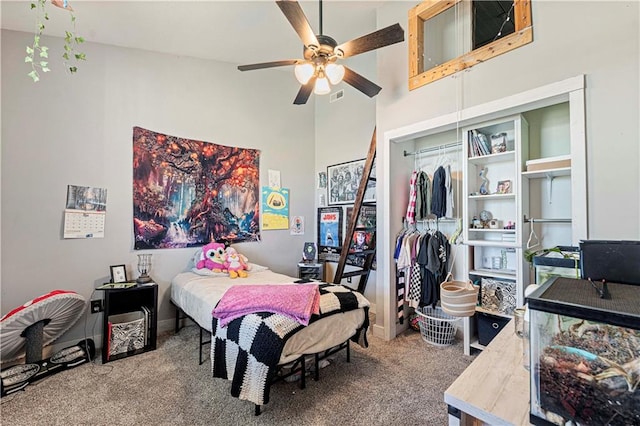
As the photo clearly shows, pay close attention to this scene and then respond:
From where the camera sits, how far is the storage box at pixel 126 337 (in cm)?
248

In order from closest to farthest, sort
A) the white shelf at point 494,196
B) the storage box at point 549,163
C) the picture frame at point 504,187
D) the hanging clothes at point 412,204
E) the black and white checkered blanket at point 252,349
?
the black and white checkered blanket at point 252,349
the storage box at point 549,163
the white shelf at point 494,196
the picture frame at point 504,187
the hanging clothes at point 412,204

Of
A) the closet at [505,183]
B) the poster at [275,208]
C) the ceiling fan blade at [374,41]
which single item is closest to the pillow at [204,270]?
the poster at [275,208]

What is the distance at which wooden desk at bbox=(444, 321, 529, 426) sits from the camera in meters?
0.72

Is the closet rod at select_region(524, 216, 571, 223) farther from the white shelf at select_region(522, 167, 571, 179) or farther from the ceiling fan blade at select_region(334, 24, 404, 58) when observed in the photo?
the ceiling fan blade at select_region(334, 24, 404, 58)

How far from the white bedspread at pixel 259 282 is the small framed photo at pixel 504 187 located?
5.73 feet

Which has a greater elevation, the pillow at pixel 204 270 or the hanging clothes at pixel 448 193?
the hanging clothes at pixel 448 193

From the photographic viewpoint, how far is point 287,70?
4.20 m

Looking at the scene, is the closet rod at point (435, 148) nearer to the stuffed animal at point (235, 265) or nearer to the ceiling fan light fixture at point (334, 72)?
the ceiling fan light fixture at point (334, 72)

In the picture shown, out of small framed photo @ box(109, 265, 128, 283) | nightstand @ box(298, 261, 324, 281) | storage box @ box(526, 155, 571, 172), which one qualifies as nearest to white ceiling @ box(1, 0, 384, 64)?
storage box @ box(526, 155, 571, 172)

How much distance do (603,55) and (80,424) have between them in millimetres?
4093

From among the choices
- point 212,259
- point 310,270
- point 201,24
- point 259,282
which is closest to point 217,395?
point 259,282

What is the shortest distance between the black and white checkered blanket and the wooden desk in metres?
1.10

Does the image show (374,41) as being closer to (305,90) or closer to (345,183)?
(305,90)

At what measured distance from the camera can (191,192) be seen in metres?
3.34
